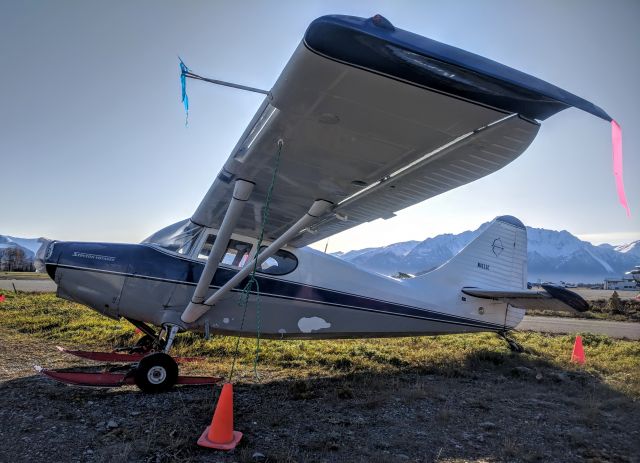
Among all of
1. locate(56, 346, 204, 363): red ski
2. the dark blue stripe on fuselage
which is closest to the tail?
the dark blue stripe on fuselage

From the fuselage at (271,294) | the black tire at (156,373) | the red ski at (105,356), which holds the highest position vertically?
the fuselage at (271,294)

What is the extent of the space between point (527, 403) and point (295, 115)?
14.8 ft

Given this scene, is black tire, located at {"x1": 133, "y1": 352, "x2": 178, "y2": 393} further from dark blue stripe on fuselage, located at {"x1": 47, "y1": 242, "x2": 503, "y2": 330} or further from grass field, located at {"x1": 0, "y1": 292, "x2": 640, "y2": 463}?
dark blue stripe on fuselage, located at {"x1": 47, "y1": 242, "x2": 503, "y2": 330}

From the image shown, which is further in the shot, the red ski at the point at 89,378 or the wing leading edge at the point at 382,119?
the red ski at the point at 89,378

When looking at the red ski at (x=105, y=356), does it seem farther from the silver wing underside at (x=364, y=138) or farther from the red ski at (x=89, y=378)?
the silver wing underside at (x=364, y=138)

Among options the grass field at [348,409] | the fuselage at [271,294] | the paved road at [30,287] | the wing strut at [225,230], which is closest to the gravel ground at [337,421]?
the grass field at [348,409]

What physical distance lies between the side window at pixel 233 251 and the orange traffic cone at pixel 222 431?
295cm

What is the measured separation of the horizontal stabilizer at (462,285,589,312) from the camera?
557cm

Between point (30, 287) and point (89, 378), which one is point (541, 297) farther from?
point (30, 287)

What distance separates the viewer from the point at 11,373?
537 centimetres

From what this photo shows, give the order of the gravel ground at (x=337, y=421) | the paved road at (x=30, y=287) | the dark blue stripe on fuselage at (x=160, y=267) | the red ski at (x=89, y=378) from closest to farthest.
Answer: the gravel ground at (x=337, y=421) < the red ski at (x=89, y=378) < the dark blue stripe on fuselage at (x=160, y=267) < the paved road at (x=30, y=287)

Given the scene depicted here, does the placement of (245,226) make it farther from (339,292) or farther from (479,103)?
(479,103)

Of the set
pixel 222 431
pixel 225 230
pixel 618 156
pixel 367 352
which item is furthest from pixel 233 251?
pixel 618 156

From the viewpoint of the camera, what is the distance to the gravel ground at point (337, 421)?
3191 mm
